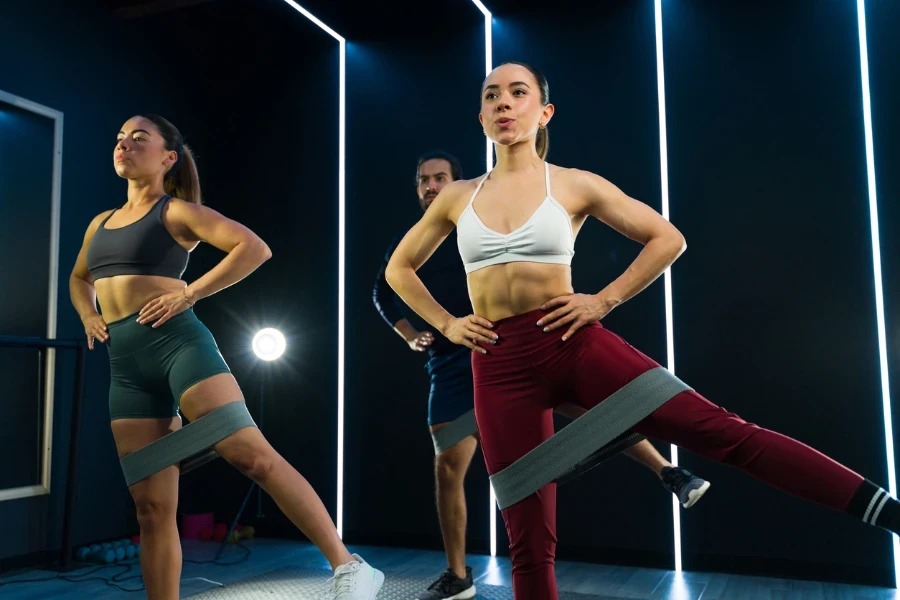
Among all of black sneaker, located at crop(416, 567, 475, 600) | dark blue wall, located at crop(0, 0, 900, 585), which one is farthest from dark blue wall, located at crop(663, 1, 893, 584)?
black sneaker, located at crop(416, 567, 475, 600)

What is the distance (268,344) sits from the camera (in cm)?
412

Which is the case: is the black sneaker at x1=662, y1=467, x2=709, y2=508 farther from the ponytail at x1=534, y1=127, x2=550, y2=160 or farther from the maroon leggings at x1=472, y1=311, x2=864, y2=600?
the ponytail at x1=534, y1=127, x2=550, y2=160

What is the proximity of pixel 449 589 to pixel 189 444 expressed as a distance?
4.48 ft

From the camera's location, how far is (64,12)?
4031 millimetres

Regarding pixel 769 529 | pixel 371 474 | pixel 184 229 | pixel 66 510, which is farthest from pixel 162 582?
pixel 769 529

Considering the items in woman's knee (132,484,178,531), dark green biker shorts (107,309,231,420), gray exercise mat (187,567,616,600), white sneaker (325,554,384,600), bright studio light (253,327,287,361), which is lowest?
gray exercise mat (187,567,616,600)

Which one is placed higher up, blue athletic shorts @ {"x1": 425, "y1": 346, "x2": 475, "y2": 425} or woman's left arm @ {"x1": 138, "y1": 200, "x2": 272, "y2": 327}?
woman's left arm @ {"x1": 138, "y1": 200, "x2": 272, "y2": 327}

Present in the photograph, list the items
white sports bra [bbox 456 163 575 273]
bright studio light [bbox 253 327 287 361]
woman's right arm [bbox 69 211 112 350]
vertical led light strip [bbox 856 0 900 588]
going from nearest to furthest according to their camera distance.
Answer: white sports bra [bbox 456 163 575 273], woman's right arm [bbox 69 211 112 350], vertical led light strip [bbox 856 0 900 588], bright studio light [bbox 253 327 287 361]

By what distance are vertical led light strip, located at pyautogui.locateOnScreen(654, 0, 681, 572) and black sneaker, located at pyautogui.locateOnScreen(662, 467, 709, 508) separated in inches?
53.8

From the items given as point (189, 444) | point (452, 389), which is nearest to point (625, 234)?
point (189, 444)

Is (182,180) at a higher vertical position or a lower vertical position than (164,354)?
higher

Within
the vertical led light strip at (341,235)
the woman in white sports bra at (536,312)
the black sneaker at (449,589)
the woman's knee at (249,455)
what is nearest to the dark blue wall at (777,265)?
the black sneaker at (449,589)

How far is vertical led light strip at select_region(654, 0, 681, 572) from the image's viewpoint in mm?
3572

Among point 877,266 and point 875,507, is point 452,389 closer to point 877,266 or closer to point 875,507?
point 875,507
